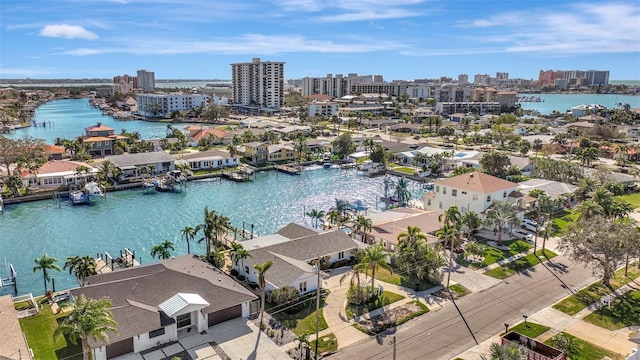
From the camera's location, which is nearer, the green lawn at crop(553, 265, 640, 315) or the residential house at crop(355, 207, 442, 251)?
the green lawn at crop(553, 265, 640, 315)

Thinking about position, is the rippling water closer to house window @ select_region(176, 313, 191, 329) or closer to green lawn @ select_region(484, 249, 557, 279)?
house window @ select_region(176, 313, 191, 329)

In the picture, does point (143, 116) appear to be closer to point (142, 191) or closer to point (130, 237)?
point (142, 191)

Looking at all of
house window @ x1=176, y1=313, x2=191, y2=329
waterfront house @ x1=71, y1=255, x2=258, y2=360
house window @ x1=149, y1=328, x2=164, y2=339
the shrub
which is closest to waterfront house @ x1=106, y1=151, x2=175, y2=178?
waterfront house @ x1=71, y1=255, x2=258, y2=360

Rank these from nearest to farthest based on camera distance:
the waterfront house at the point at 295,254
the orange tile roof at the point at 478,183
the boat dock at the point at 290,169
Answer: the waterfront house at the point at 295,254, the orange tile roof at the point at 478,183, the boat dock at the point at 290,169

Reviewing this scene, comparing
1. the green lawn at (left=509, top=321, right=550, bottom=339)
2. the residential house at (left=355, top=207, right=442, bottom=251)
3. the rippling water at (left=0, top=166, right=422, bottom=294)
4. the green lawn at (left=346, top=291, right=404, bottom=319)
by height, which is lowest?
the rippling water at (left=0, top=166, right=422, bottom=294)

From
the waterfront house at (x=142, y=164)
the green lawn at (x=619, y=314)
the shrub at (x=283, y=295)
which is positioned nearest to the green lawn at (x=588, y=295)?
the green lawn at (x=619, y=314)

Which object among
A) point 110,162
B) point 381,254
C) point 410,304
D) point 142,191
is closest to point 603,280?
point 410,304

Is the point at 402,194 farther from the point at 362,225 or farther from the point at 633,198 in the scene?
the point at 633,198

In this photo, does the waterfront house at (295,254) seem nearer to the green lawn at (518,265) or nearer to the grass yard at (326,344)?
the grass yard at (326,344)
